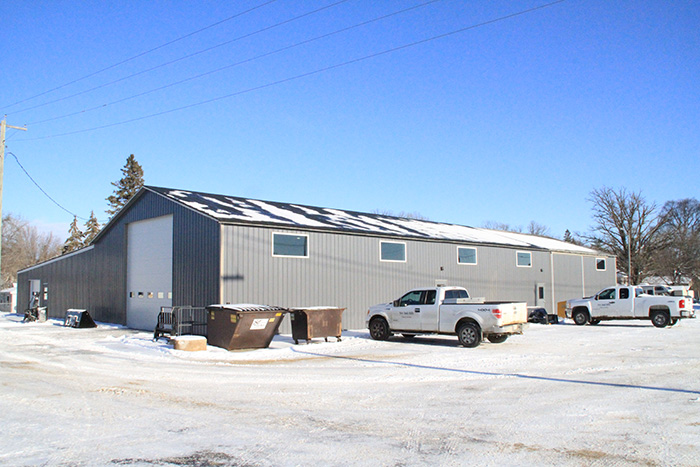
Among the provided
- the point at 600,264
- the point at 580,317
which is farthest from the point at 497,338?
the point at 600,264

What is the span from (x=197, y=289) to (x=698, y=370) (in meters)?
16.0

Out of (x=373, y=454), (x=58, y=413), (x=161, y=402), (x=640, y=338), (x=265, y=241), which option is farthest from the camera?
(x=265, y=241)

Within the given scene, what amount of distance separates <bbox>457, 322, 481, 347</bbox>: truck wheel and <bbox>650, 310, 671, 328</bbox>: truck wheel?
12.7m

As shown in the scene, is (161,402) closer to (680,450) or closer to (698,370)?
(680,450)

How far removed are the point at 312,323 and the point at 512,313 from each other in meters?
6.17

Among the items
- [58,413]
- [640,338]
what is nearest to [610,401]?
[58,413]

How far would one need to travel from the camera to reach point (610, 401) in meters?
9.11

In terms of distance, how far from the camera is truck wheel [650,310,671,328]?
2489 centimetres

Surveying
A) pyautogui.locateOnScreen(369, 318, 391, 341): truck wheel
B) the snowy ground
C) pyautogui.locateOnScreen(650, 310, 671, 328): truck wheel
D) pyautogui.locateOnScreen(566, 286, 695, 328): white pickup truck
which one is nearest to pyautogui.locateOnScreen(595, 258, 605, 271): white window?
pyautogui.locateOnScreen(566, 286, 695, 328): white pickup truck

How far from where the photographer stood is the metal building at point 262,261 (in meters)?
20.8

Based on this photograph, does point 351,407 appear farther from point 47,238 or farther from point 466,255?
point 47,238

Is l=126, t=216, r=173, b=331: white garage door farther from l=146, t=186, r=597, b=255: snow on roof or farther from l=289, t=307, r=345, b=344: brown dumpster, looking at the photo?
l=289, t=307, r=345, b=344: brown dumpster

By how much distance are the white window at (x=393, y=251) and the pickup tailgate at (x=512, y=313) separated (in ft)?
29.9

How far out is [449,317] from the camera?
17531 mm
